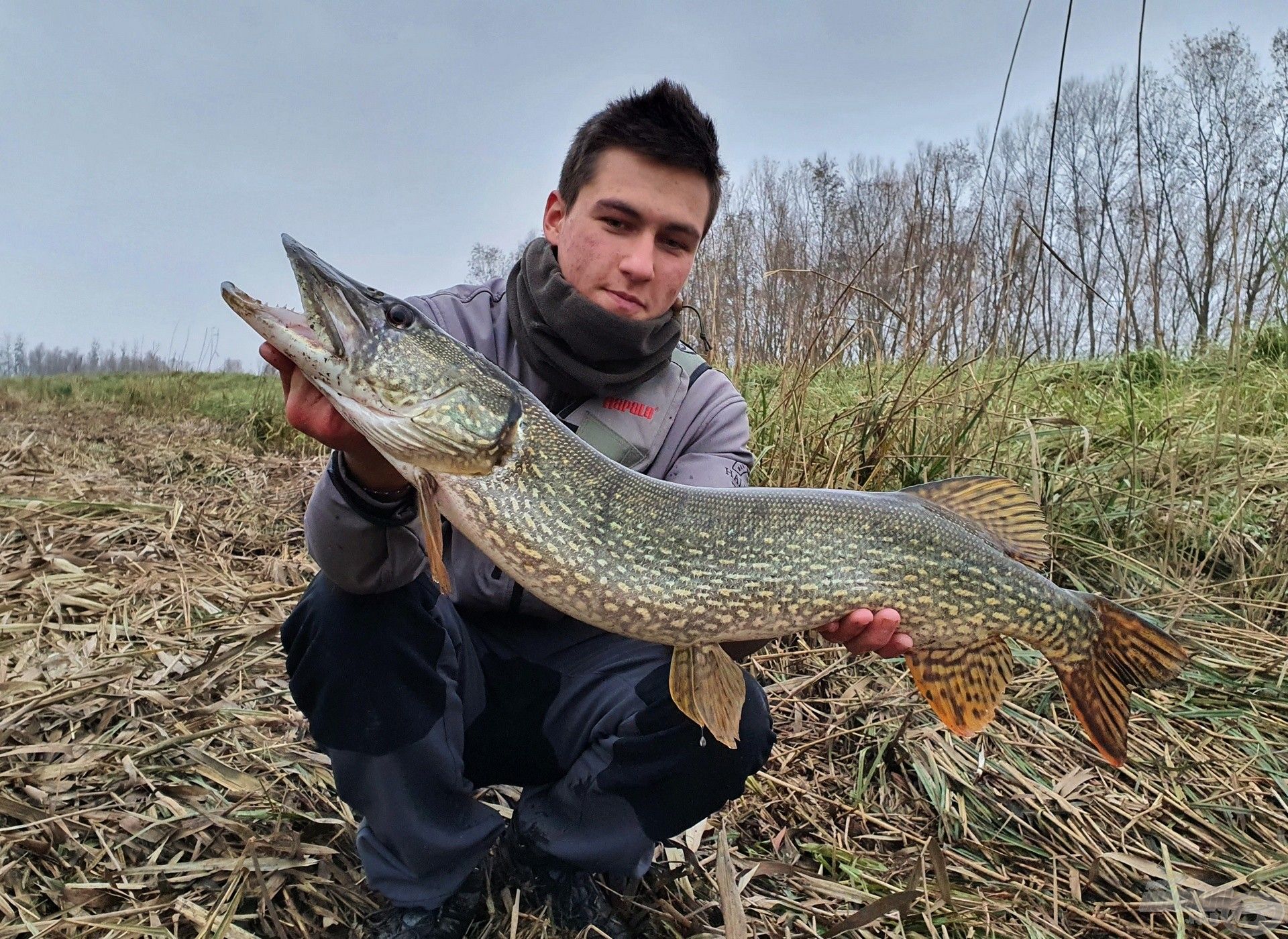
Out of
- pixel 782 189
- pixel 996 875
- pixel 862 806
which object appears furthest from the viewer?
pixel 782 189

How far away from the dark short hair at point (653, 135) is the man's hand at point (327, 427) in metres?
0.86

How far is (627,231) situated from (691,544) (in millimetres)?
821

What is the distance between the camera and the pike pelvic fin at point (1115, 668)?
5.04 feet

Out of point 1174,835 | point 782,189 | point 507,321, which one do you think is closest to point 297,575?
point 507,321

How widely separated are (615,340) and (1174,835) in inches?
66.0

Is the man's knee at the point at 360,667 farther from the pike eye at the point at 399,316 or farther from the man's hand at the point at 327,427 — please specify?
the pike eye at the point at 399,316

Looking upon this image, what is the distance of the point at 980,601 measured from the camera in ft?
4.98

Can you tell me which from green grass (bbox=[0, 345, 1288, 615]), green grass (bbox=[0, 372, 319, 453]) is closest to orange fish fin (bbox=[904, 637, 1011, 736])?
green grass (bbox=[0, 345, 1288, 615])

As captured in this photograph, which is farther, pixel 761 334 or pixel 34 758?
pixel 761 334

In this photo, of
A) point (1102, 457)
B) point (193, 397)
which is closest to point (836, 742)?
point (1102, 457)

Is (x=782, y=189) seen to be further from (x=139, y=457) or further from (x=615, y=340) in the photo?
(x=615, y=340)

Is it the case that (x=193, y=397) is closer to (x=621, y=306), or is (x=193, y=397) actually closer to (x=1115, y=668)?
(x=621, y=306)

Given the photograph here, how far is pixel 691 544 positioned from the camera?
1.43 meters

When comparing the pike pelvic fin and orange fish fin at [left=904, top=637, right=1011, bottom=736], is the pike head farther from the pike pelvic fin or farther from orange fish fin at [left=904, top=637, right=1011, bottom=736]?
the pike pelvic fin
